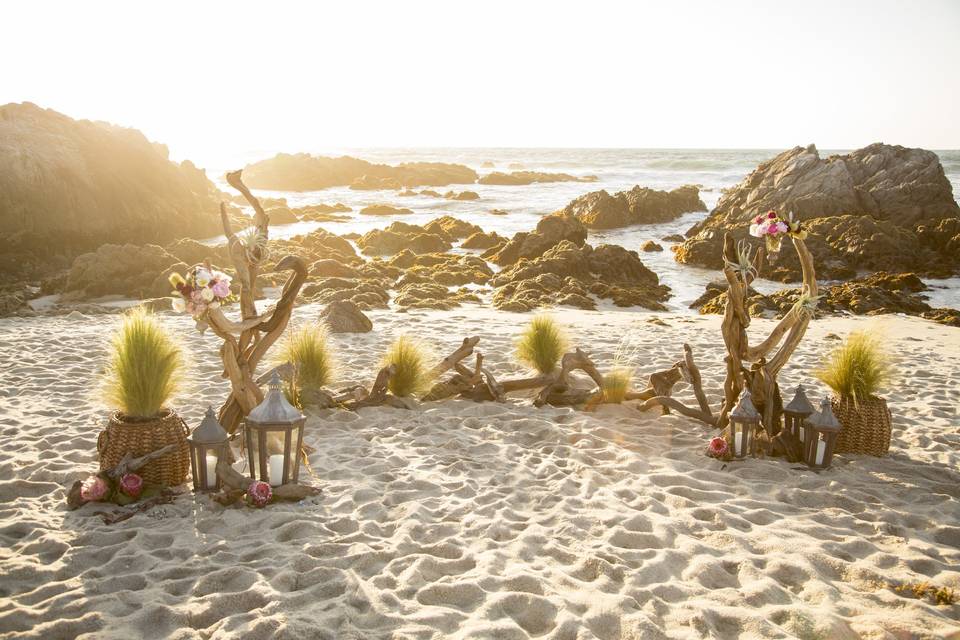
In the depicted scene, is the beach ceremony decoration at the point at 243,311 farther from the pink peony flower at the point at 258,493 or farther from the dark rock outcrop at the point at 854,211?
the dark rock outcrop at the point at 854,211

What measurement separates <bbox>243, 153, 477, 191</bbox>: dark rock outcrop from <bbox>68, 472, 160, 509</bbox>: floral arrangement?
44180mm

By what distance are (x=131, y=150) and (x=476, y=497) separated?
21.5 meters

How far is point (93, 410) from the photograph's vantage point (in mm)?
6586

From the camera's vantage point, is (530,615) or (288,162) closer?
(530,615)

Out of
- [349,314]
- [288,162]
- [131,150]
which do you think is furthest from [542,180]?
[349,314]

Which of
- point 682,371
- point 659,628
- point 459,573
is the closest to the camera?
point 659,628

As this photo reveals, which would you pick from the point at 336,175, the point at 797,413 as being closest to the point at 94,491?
the point at 797,413

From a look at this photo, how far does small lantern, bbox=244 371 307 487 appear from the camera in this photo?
4.61 m

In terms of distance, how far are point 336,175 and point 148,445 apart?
4931 cm

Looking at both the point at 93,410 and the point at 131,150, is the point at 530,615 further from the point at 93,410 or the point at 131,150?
the point at 131,150

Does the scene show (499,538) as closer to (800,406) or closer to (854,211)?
(800,406)

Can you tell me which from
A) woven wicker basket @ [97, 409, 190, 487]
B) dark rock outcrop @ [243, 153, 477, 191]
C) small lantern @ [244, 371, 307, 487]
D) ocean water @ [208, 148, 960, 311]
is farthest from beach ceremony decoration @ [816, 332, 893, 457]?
dark rock outcrop @ [243, 153, 477, 191]

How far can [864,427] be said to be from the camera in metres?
5.75

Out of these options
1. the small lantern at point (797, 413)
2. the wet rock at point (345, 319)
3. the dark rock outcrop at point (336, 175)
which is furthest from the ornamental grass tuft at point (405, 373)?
the dark rock outcrop at point (336, 175)
